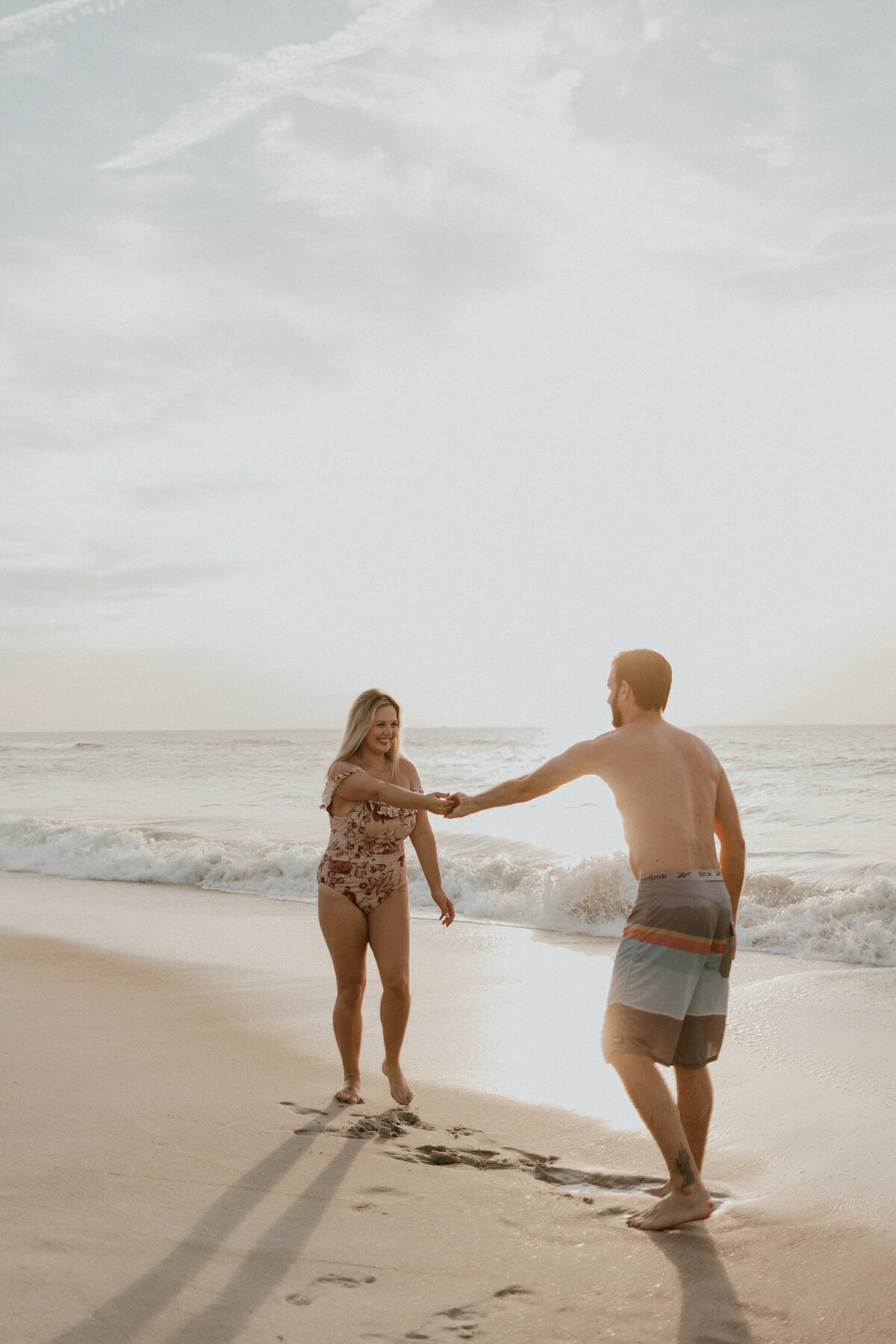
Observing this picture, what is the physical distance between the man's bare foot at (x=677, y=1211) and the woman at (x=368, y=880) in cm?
156

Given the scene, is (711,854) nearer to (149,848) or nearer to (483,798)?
(483,798)

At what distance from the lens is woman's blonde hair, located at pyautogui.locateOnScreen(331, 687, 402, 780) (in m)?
4.87

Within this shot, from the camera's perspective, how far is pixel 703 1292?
307cm

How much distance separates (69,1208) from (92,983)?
13.8ft

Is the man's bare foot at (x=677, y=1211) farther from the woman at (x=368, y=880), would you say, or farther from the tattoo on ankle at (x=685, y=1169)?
the woman at (x=368, y=880)

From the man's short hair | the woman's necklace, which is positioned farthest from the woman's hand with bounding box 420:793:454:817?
the man's short hair

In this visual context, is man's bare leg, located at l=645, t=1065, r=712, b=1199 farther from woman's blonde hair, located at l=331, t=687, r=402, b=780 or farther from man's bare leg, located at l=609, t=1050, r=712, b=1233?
woman's blonde hair, located at l=331, t=687, r=402, b=780

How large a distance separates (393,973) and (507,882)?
7.26m

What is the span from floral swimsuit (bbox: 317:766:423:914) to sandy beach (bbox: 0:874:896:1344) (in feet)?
3.37

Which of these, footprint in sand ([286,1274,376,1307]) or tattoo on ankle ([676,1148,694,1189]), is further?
tattoo on ankle ([676,1148,694,1189])

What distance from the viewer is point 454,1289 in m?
3.02

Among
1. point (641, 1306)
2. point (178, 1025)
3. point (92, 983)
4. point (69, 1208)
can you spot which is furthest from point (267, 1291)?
point (92, 983)

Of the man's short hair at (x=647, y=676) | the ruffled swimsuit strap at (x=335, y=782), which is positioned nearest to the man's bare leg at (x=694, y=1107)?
the man's short hair at (x=647, y=676)

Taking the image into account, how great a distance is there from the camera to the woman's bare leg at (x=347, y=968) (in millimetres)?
4793
